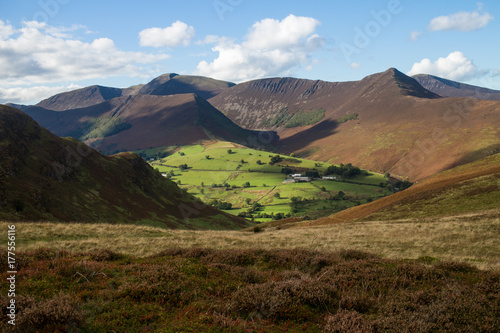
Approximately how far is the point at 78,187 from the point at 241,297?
216 ft

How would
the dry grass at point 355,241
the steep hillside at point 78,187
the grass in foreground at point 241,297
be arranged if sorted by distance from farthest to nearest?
the steep hillside at point 78,187
the dry grass at point 355,241
the grass in foreground at point 241,297

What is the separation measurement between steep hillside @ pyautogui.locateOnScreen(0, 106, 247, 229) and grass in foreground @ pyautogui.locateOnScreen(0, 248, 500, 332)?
31.1 meters

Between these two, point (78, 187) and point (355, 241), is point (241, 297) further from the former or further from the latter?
point (78, 187)

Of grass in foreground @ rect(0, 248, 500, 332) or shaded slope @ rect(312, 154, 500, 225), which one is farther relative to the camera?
shaded slope @ rect(312, 154, 500, 225)

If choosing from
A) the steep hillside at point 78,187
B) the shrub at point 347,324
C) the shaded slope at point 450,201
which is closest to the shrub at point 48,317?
the shrub at point 347,324

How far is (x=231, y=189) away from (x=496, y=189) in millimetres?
158970

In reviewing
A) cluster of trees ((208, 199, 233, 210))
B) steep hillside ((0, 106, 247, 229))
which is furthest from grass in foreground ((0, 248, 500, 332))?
cluster of trees ((208, 199, 233, 210))

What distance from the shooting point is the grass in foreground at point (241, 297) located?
891cm

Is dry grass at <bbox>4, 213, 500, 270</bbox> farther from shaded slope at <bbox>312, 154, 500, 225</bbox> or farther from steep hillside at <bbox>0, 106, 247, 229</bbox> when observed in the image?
steep hillside at <bbox>0, 106, 247, 229</bbox>

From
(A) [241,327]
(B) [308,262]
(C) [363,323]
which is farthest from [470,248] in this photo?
(A) [241,327]

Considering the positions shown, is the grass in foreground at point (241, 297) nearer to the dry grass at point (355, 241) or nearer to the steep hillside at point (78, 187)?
the dry grass at point (355, 241)

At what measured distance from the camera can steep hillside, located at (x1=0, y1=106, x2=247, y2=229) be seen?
150 ft

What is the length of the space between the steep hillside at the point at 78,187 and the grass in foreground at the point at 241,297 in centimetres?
3113

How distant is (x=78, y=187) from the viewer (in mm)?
65125
